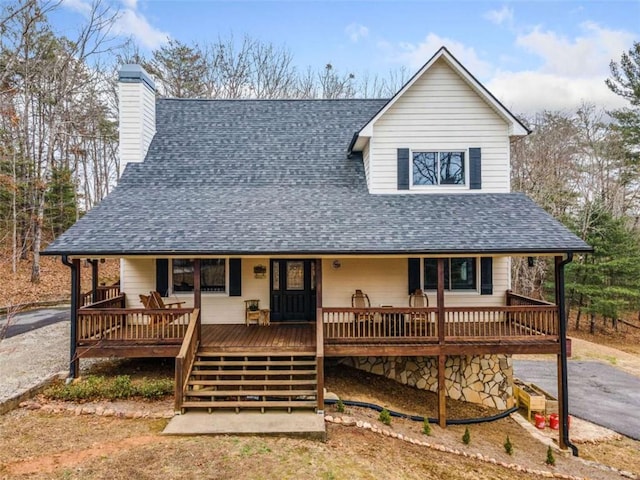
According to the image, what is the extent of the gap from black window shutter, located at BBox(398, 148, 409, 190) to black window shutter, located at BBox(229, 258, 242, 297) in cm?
511

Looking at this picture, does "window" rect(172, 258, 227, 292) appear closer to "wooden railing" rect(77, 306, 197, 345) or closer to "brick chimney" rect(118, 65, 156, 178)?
"wooden railing" rect(77, 306, 197, 345)

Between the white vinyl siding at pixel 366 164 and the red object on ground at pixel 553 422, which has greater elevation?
the white vinyl siding at pixel 366 164

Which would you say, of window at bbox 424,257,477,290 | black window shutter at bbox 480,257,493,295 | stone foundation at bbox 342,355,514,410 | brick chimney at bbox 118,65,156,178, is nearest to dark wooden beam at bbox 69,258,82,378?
brick chimney at bbox 118,65,156,178

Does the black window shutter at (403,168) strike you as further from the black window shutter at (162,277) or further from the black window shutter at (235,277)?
the black window shutter at (162,277)

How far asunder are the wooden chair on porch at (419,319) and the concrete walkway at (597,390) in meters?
5.64

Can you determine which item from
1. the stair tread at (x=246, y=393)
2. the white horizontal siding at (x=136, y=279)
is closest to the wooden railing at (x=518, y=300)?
the stair tread at (x=246, y=393)

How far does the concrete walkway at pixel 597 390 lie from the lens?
33.8ft

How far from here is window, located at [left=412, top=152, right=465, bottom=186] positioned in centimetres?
1073

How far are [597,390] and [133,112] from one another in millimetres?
17569

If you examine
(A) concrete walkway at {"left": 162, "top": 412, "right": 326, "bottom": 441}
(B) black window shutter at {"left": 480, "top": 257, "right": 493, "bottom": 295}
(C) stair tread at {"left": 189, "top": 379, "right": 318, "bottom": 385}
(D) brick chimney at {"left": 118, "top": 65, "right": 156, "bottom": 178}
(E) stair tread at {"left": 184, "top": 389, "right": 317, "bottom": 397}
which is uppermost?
(D) brick chimney at {"left": 118, "top": 65, "right": 156, "bottom": 178}

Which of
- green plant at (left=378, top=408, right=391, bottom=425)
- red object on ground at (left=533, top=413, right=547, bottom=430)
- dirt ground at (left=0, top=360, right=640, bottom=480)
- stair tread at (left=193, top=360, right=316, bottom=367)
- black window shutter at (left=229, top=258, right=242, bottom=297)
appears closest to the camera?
dirt ground at (left=0, top=360, right=640, bottom=480)

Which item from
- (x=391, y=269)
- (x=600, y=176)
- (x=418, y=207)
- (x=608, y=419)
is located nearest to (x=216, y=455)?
(x=391, y=269)

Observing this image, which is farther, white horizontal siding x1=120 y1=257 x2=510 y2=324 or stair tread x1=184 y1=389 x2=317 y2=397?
white horizontal siding x1=120 y1=257 x2=510 y2=324

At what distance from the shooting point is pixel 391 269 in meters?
10.4
